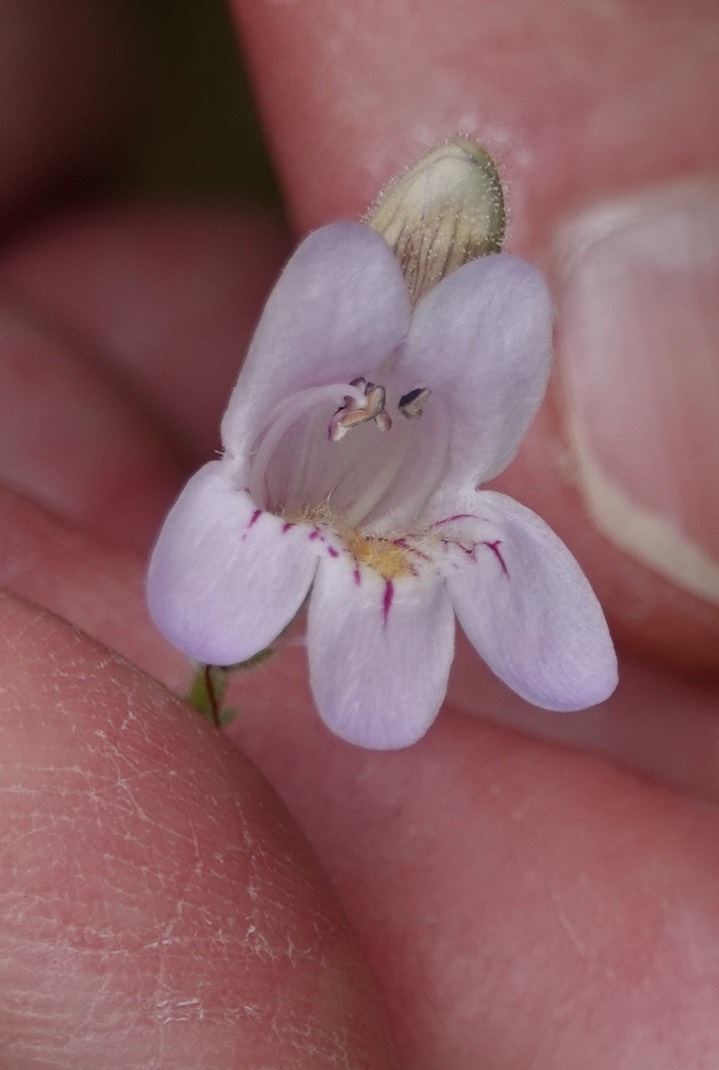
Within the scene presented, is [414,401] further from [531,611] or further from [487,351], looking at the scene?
[531,611]

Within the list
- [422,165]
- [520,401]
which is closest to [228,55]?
[422,165]

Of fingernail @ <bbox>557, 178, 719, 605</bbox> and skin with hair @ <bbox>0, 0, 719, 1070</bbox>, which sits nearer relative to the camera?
skin with hair @ <bbox>0, 0, 719, 1070</bbox>

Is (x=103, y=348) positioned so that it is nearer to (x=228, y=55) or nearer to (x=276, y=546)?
(x=228, y=55)

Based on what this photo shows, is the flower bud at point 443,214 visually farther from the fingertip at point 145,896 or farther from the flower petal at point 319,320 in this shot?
the fingertip at point 145,896

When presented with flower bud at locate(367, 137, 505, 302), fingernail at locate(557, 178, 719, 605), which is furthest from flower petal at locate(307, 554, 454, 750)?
fingernail at locate(557, 178, 719, 605)

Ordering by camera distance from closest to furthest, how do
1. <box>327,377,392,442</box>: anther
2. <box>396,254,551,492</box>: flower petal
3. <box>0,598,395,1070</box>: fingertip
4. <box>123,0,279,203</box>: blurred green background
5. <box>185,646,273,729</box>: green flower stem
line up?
<box>0,598,395,1070</box>: fingertip → <box>396,254,551,492</box>: flower petal → <box>327,377,392,442</box>: anther → <box>185,646,273,729</box>: green flower stem → <box>123,0,279,203</box>: blurred green background

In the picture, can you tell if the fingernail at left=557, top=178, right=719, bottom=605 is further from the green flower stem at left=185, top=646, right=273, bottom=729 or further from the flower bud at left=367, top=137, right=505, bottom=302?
the green flower stem at left=185, top=646, right=273, bottom=729
